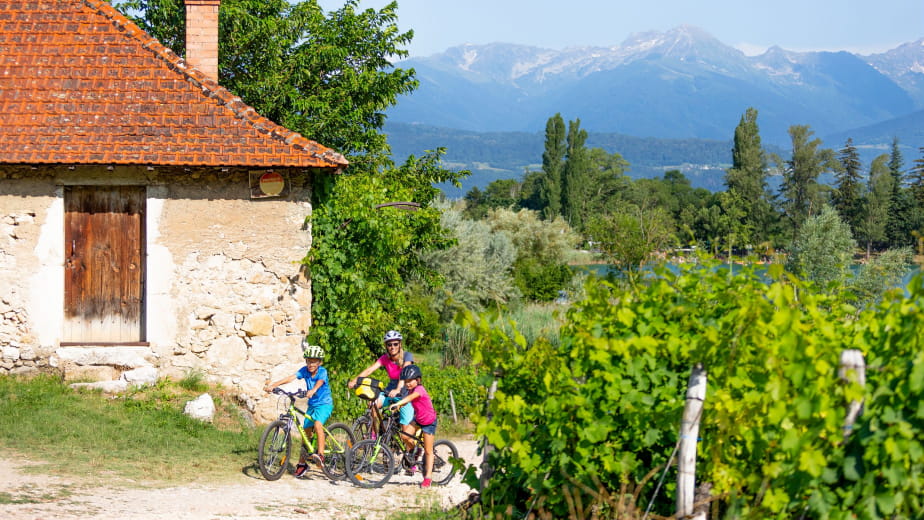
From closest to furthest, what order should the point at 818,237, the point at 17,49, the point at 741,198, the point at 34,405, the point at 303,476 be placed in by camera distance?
the point at 303,476, the point at 34,405, the point at 17,49, the point at 818,237, the point at 741,198

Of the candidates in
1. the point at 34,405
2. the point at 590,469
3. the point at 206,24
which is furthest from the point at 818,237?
the point at 590,469

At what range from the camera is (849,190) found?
284ft

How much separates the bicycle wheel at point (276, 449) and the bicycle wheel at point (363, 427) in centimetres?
80

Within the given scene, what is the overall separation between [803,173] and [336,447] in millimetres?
92775

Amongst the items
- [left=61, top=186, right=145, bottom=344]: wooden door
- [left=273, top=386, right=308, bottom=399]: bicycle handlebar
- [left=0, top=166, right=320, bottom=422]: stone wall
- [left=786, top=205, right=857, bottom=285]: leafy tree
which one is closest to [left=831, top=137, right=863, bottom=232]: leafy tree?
[left=786, top=205, right=857, bottom=285]: leafy tree

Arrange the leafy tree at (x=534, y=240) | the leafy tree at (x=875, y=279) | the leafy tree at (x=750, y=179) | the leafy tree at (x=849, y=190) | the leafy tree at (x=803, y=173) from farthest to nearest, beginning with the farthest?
the leafy tree at (x=803, y=173)
the leafy tree at (x=849, y=190)
the leafy tree at (x=750, y=179)
the leafy tree at (x=534, y=240)
the leafy tree at (x=875, y=279)

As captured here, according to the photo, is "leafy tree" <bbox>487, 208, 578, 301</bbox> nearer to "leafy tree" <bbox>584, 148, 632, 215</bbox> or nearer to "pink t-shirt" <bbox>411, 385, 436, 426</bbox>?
"pink t-shirt" <bbox>411, 385, 436, 426</bbox>

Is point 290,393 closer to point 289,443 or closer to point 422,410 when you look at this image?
point 289,443

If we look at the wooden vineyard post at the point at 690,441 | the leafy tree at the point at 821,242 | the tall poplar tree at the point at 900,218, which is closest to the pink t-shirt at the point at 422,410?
the wooden vineyard post at the point at 690,441

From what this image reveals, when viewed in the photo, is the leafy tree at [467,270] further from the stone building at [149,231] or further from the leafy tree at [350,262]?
the stone building at [149,231]

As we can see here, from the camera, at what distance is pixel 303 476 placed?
9562 mm

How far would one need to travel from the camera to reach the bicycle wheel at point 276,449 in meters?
9.05

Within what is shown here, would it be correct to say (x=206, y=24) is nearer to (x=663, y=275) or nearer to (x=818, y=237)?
(x=663, y=275)

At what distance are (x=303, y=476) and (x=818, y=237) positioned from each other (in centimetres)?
3797
